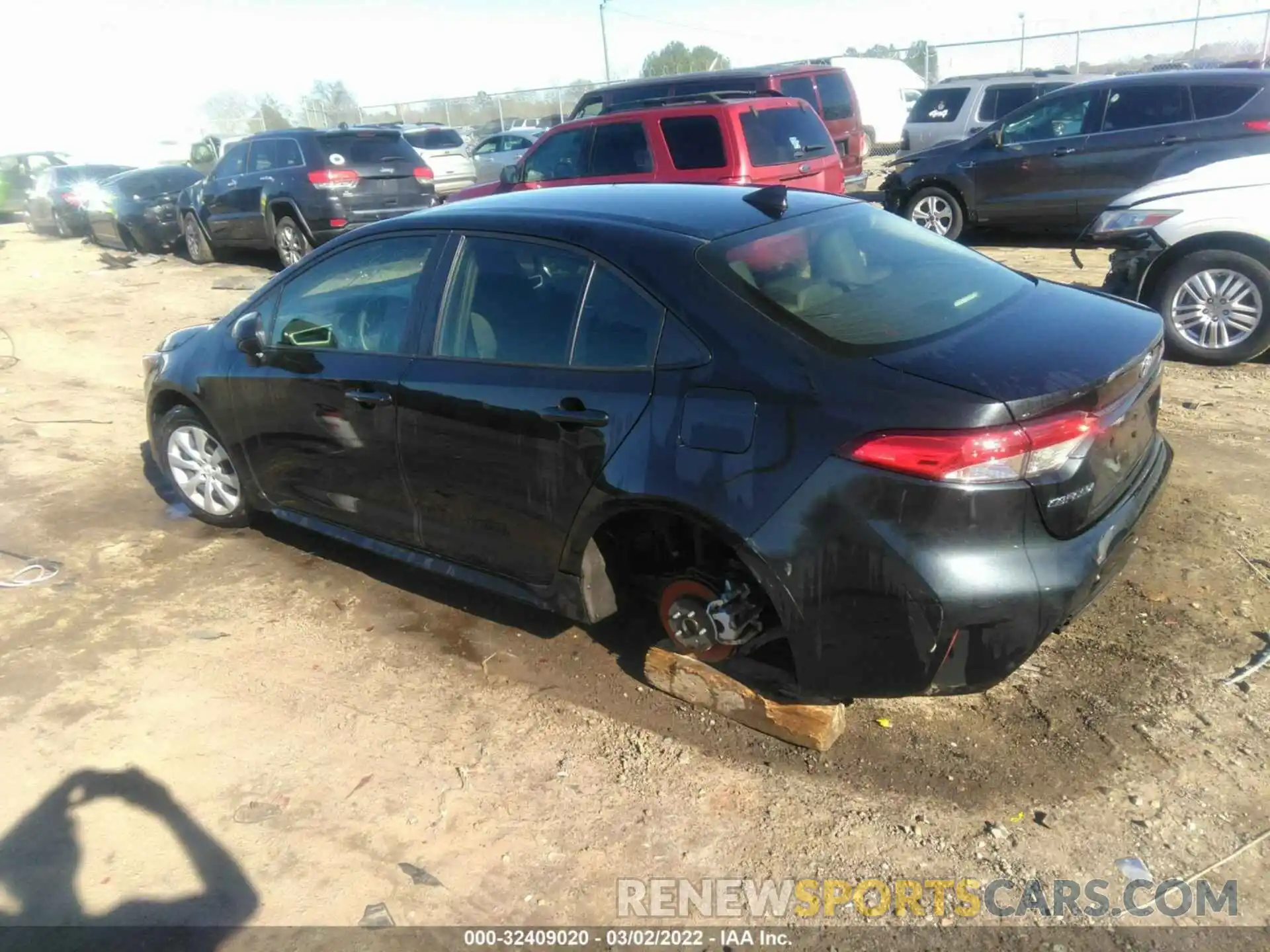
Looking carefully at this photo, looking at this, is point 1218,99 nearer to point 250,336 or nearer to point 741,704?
point 741,704

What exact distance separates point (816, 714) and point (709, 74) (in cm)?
1299

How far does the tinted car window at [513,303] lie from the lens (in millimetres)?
3303

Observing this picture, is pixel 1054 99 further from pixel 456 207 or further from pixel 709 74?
pixel 456 207

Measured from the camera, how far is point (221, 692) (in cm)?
364

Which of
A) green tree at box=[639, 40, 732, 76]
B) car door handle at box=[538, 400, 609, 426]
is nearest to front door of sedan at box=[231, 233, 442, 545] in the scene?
car door handle at box=[538, 400, 609, 426]

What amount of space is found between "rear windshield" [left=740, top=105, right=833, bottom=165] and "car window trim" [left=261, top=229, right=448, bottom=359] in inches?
248

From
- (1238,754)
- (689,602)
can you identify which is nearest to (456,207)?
(689,602)

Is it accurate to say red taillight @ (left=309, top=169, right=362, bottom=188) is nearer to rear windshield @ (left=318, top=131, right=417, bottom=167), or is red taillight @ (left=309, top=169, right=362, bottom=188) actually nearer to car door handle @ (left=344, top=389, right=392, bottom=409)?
rear windshield @ (left=318, top=131, right=417, bottom=167)

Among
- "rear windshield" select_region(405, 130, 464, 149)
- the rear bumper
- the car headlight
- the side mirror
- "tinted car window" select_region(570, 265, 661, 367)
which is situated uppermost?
"rear windshield" select_region(405, 130, 464, 149)

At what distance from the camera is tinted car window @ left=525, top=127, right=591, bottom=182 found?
10.5 m

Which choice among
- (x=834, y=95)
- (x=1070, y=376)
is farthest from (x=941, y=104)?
(x=1070, y=376)

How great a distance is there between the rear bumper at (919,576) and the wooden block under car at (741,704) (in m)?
0.25

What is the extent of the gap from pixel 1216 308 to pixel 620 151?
6084 mm

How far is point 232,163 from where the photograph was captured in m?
13.3
